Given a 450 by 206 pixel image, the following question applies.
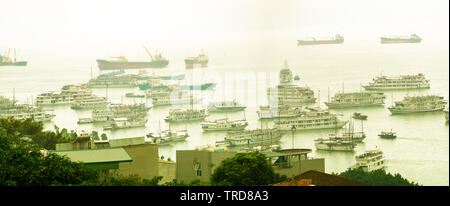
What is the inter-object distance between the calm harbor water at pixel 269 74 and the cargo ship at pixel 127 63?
144 mm

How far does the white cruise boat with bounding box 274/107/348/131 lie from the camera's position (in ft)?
36.7

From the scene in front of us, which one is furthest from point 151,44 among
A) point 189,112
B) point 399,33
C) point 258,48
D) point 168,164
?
point 168,164

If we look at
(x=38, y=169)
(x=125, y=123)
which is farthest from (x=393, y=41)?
(x=38, y=169)

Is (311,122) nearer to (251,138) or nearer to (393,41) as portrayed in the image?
(251,138)

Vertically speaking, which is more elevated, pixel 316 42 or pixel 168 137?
pixel 316 42

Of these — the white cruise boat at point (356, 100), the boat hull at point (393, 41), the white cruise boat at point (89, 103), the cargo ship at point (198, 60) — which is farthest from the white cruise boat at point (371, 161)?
the cargo ship at point (198, 60)

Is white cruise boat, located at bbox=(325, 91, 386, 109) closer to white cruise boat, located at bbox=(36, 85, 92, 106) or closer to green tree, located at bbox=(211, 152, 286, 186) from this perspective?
white cruise boat, located at bbox=(36, 85, 92, 106)

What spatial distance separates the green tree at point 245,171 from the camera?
3.06 m

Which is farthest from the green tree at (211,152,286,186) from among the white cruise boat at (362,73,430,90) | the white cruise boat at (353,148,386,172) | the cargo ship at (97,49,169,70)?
the cargo ship at (97,49,169,70)

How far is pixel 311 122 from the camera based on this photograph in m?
11.3

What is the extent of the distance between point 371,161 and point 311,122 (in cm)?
302
